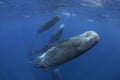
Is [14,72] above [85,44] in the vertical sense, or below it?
below

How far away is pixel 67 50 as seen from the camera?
5.70 m

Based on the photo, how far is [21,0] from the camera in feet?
81.8

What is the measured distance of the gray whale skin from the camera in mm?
5564

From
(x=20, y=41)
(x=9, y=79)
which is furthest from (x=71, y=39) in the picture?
(x=20, y=41)

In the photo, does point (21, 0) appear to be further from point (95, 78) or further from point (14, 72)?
point (95, 78)

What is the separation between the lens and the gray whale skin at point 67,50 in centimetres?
556

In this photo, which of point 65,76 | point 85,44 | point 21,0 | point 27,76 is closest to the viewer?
point 85,44

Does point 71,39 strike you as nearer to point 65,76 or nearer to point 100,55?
point 65,76

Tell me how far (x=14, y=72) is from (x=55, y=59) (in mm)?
50087

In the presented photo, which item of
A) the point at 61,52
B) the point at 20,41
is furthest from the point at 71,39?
the point at 20,41

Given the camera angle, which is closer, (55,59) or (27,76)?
(55,59)

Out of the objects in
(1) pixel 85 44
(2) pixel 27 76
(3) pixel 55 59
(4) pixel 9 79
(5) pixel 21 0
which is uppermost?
(1) pixel 85 44

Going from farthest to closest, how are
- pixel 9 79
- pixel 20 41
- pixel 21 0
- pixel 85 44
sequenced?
pixel 20 41, pixel 9 79, pixel 21 0, pixel 85 44

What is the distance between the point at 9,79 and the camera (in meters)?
45.2
